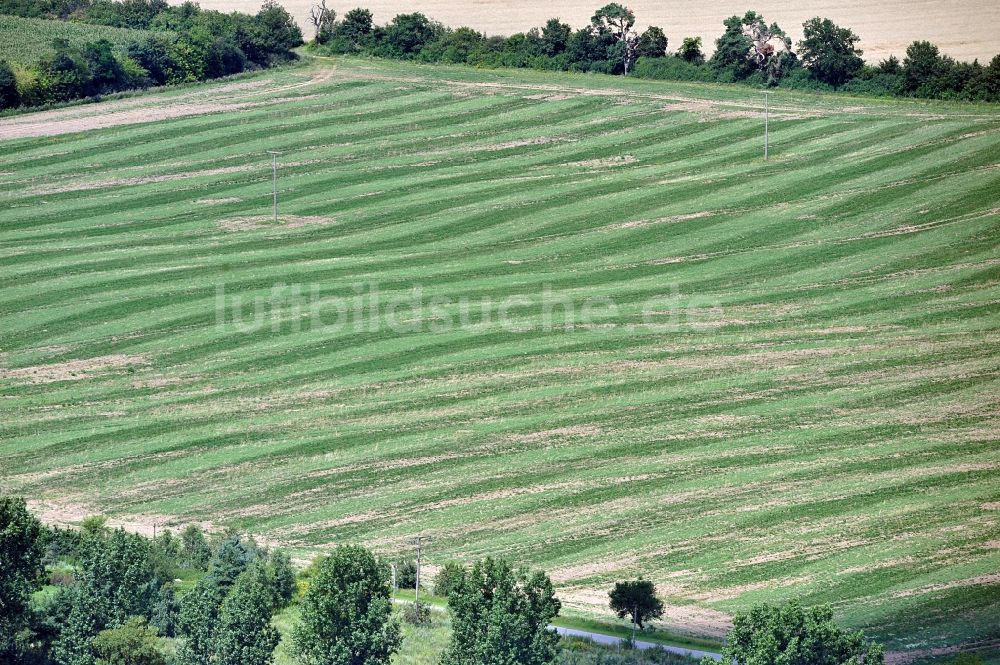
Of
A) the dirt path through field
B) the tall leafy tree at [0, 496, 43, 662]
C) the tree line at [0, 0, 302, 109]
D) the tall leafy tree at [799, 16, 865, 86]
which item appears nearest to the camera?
the tall leafy tree at [0, 496, 43, 662]

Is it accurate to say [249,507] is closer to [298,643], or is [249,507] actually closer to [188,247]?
[298,643]

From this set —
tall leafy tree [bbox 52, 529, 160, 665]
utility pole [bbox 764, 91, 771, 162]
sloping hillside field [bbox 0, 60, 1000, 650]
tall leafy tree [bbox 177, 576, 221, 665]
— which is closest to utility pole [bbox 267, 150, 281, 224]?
sloping hillside field [bbox 0, 60, 1000, 650]

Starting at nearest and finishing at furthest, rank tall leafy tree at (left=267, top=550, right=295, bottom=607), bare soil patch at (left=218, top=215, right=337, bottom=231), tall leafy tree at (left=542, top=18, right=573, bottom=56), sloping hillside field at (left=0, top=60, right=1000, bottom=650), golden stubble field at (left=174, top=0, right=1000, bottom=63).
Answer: tall leafy tree at (left=267, top=550, right=295, bottom=607)
sloping hillside field at (left=0, top=60, right=1000, bottom=650)
bare soil patch at (left=218, top=215, right=337, bottom=231)
golden stubble field at (left=174, top=0, right=1000, bottom=63)
tall leafy tree at (left=542, top=18, right=573, bottom=56)

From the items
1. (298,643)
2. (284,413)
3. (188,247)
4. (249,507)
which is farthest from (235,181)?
(298,643)

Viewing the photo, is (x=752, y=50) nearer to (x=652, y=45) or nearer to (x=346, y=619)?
(x=652, y=45)

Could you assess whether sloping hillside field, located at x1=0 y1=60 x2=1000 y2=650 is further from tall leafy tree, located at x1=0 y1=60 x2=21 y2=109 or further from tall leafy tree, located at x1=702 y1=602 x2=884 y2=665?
tall leafy tree, located at x1=702 y1=602 x2=884 y2=665

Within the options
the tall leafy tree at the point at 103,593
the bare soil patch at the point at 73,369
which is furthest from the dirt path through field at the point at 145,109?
the tall leafy tree at the point at 103,593

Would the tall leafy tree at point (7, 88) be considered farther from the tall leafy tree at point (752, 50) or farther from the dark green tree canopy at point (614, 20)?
the tall leafy tree at point (752, 50)
